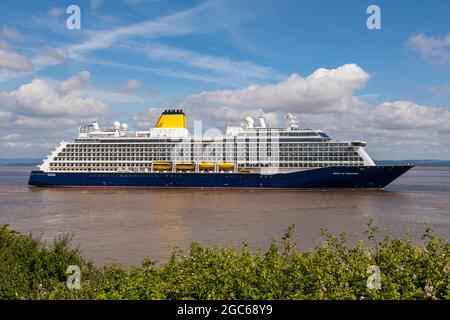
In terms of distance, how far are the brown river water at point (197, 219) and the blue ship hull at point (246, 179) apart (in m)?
Result: 6.49

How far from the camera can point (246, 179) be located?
55438mm

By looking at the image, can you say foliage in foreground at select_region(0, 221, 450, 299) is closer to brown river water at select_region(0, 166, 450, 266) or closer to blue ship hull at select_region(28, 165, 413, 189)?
brown river water at select_region(0, 166, 450, 266)

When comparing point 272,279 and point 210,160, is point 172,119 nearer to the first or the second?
point 210,160

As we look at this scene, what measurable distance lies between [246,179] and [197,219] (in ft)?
83.1

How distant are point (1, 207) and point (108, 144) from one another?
27.3m

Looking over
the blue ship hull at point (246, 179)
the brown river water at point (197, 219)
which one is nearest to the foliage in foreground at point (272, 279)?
the brown river water at point (197, 219)

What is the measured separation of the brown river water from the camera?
22203 millimetres

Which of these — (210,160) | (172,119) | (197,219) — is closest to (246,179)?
(210,160)

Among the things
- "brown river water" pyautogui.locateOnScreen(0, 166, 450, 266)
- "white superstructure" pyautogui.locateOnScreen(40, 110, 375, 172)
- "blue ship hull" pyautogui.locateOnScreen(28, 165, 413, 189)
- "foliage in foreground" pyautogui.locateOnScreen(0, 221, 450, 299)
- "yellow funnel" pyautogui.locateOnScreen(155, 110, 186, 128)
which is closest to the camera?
"foliage in foreground" pyautogui.locateOnScreen(0, 221, 450, 299)

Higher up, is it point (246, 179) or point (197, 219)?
point (246, 179)

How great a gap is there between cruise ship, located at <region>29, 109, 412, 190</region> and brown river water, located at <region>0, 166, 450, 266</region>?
7885 millimetres

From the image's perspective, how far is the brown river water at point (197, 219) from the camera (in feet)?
72.8

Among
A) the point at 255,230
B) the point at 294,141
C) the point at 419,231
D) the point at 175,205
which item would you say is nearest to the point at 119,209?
the point at 175,205

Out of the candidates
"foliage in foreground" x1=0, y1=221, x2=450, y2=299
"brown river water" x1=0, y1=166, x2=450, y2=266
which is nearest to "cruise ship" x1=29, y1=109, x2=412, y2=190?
"brown river water" x1=0, y1=166, x2=450, y2=266
